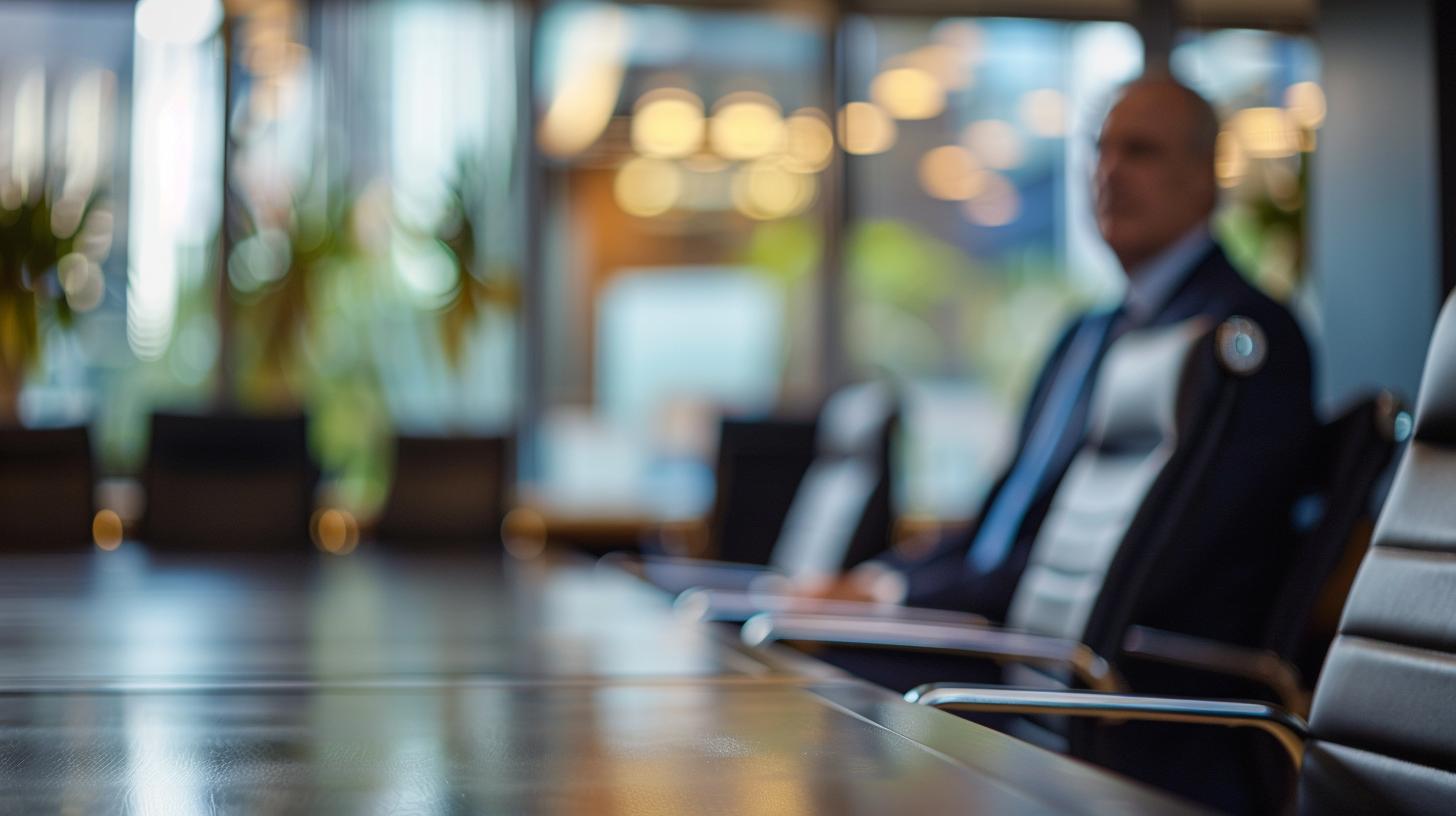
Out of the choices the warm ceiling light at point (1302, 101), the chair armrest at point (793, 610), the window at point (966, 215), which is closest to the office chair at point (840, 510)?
the chair armrest at point (793, 610)

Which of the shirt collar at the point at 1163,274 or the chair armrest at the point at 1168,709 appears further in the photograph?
the shirt collar at the point at 1163,274

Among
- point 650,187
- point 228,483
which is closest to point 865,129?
point 650,187

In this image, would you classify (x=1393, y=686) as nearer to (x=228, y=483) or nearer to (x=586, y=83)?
(x=228, y=483)

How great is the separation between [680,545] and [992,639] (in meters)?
4.37

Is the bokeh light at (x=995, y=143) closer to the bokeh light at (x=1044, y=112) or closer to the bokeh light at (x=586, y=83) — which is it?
the bokeh light at (x=1044, y=112)

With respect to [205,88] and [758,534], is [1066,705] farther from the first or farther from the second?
[205,88]

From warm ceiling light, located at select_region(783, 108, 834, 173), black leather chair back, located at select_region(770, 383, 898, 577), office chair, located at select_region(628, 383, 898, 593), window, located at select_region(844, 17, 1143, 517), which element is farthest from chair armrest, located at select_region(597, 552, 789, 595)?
warm ceiling light, located at select_region(783, 108, 834, 173)

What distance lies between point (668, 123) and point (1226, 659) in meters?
5.78

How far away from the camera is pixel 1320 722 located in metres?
1.40

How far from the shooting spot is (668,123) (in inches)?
295

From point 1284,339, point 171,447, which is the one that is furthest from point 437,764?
point 171,447

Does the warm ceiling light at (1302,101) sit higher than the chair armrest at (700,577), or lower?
higher

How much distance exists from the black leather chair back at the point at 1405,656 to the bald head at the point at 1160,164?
149cm

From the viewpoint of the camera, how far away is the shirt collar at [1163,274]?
2707 mm
